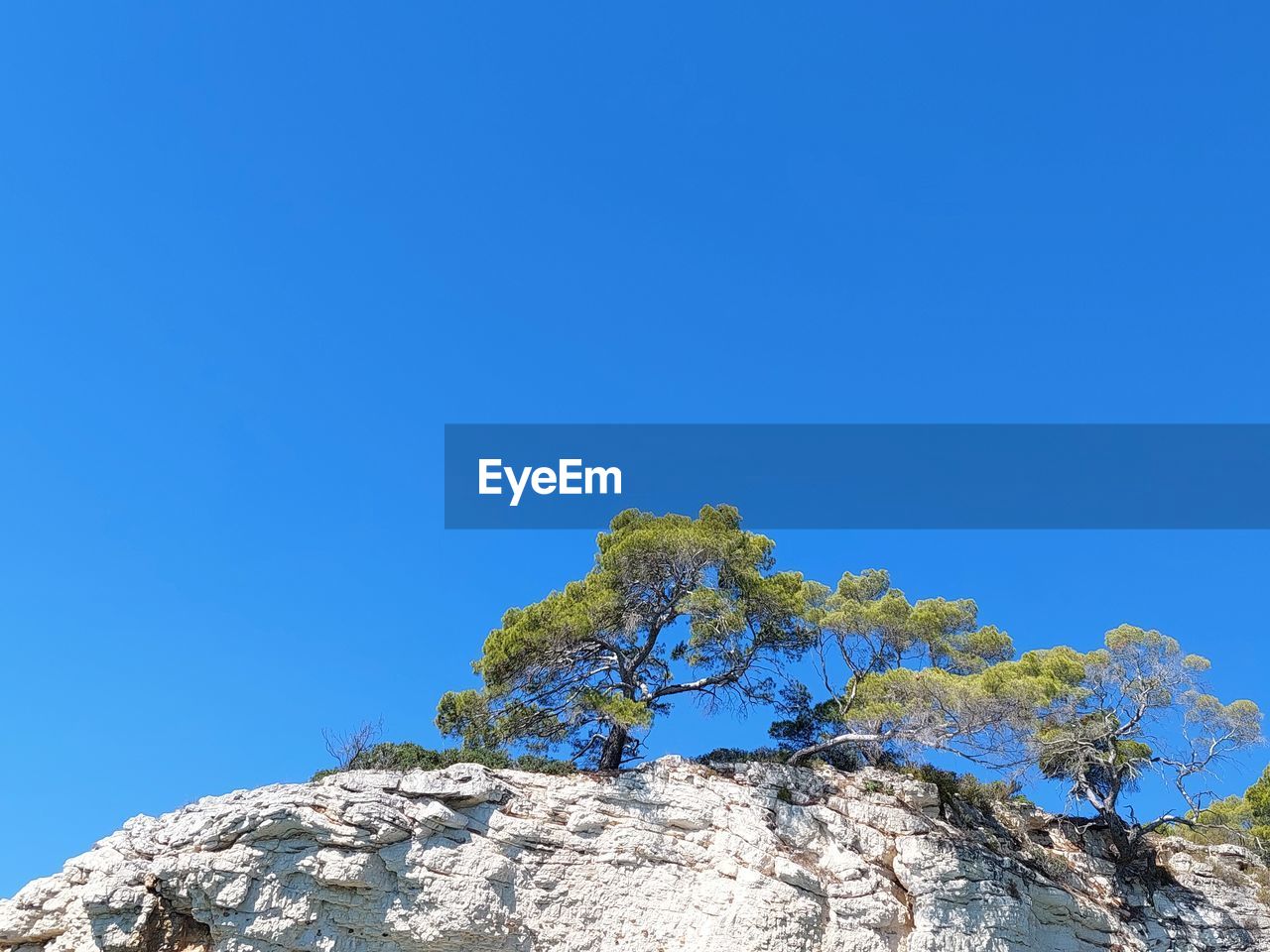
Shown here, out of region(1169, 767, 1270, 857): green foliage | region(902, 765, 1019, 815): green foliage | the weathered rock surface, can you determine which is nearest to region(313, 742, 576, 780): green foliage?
the weathered rock surface

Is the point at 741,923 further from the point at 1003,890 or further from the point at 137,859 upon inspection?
the point at 137,859

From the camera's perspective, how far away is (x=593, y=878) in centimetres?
1884

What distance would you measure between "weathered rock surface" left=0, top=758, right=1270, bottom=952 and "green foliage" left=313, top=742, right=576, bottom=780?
816mm

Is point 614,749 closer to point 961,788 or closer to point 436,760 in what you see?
point 436,760

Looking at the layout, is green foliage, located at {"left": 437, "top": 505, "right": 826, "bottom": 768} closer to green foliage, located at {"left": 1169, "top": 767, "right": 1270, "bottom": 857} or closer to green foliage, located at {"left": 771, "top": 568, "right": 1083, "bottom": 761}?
green foliage, located at {"left": 771, "top": 568, "right": 1083, "bottom": 761}

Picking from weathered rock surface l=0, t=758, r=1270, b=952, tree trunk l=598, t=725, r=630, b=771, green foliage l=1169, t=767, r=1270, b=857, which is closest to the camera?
weathered rock surface l=0, t=758, r=1270, b=952

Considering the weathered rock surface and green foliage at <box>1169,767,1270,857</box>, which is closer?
the weathered rock surface

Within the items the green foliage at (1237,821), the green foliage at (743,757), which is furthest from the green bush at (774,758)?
the green foliage at (1237,821)

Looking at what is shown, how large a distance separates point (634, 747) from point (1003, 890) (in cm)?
896

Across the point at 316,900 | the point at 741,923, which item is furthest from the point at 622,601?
the point at 316,900

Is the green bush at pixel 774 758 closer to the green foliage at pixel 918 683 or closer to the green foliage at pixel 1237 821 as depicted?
the green foliage at pixel 918 683

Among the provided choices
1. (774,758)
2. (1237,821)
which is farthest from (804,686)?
(1237,821)

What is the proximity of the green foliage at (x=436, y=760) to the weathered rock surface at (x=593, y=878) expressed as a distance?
2.68 feet

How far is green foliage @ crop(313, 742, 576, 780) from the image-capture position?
833 inches
